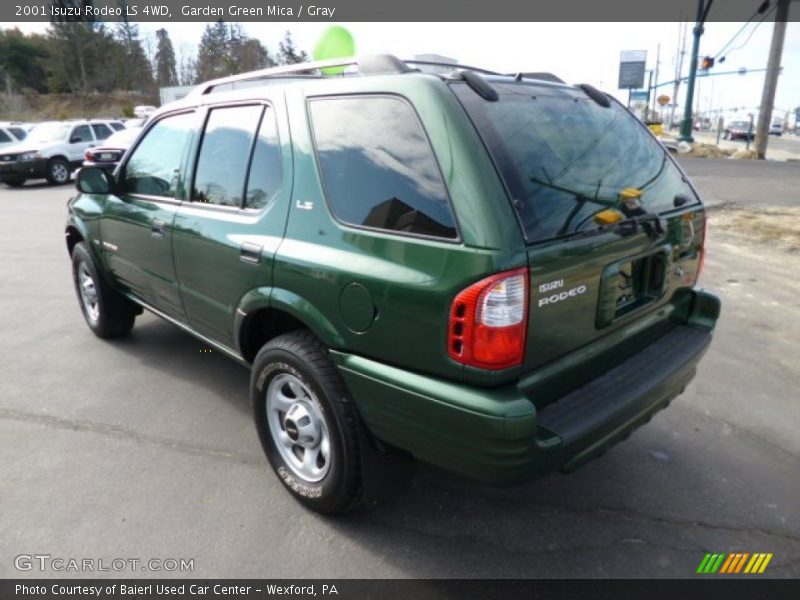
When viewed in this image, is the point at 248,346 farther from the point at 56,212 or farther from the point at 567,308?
the point at 56,212

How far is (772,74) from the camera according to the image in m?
22.5

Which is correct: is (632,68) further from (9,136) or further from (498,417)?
(498,417)

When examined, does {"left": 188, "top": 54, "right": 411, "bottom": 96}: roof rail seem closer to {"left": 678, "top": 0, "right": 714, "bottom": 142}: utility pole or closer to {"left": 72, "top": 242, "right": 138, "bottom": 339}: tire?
{"left": 72, "top": 242, "right": 138, "bottom": 339}: tire

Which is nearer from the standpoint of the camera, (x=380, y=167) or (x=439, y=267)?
(x=439, y=267)

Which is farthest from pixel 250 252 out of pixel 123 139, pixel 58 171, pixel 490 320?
pixel 58 171

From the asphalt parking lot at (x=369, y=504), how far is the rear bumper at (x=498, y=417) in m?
0.48

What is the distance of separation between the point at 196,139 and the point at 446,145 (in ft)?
6.09

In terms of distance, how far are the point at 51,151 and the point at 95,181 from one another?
53.4ft

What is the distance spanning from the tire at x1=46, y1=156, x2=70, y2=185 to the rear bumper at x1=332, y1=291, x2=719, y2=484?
18828mm

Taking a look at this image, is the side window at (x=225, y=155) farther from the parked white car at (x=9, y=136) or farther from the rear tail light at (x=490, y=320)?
the parked white car at (x=9, y=136)

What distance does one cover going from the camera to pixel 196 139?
11.1ft

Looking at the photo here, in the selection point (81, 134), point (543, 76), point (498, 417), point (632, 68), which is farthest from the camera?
point (632, 68)

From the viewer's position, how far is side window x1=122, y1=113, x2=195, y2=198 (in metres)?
3.56

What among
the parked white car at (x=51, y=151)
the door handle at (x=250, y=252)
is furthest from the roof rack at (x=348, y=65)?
the parked white car at (x=51, y=151)
